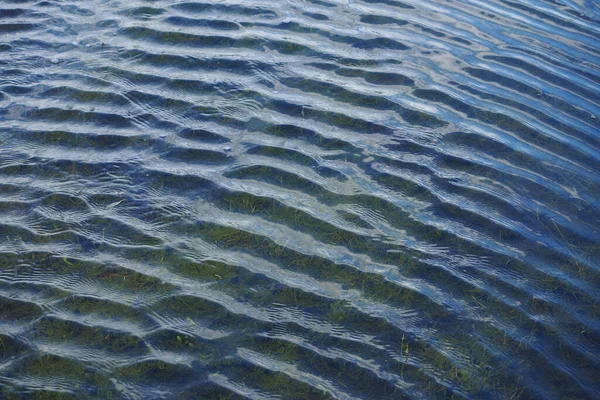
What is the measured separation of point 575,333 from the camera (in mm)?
3043

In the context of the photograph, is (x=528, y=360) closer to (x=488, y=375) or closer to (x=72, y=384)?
(x=488, y=375)

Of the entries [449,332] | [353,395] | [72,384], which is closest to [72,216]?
[72,384]

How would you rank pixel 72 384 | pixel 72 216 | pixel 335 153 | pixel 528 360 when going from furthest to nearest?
pixel 335 153 → pixel 72 216 → pixel 528 360 → pixel 72 384

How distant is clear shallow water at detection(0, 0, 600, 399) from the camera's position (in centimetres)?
284

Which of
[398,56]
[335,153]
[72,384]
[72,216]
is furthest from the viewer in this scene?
[398,56]

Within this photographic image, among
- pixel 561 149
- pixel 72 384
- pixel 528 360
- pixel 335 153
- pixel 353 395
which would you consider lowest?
pixel 72 384

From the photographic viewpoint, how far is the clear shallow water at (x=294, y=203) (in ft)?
9.31

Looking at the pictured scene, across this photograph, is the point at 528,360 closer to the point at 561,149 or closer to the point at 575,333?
the point at 575,333

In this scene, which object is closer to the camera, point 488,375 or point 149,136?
point 488,375

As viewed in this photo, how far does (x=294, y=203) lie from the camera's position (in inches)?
142

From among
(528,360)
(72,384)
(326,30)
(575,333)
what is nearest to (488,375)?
(528,360)

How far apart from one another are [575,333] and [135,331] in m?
2.20

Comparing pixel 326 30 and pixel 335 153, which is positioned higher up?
pixel 326 30

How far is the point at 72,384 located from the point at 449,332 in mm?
1791
